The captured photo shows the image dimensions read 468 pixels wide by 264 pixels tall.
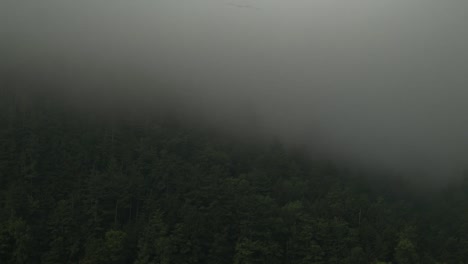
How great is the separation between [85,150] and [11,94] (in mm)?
22058

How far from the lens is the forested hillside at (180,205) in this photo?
48.9 m

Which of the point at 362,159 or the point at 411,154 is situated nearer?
the point at 362,159

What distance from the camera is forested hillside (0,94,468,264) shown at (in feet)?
160

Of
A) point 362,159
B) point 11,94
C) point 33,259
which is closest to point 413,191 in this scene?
point 362,159

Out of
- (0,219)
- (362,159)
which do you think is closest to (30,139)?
(0,219)

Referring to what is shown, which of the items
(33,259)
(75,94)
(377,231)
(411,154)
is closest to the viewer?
(33,259)

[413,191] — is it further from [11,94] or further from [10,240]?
[11,94]

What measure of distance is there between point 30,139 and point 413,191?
171 feet

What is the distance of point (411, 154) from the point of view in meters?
86.9

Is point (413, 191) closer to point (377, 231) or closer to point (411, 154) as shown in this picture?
point (411, 154)

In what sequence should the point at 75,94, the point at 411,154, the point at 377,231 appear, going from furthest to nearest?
1. the point at 411,154
2. the point at 75,94
3. the point at 377,231

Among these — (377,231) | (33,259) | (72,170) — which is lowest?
(33,259)

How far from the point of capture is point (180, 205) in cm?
5428

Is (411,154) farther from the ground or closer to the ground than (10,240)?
farther from the ground
